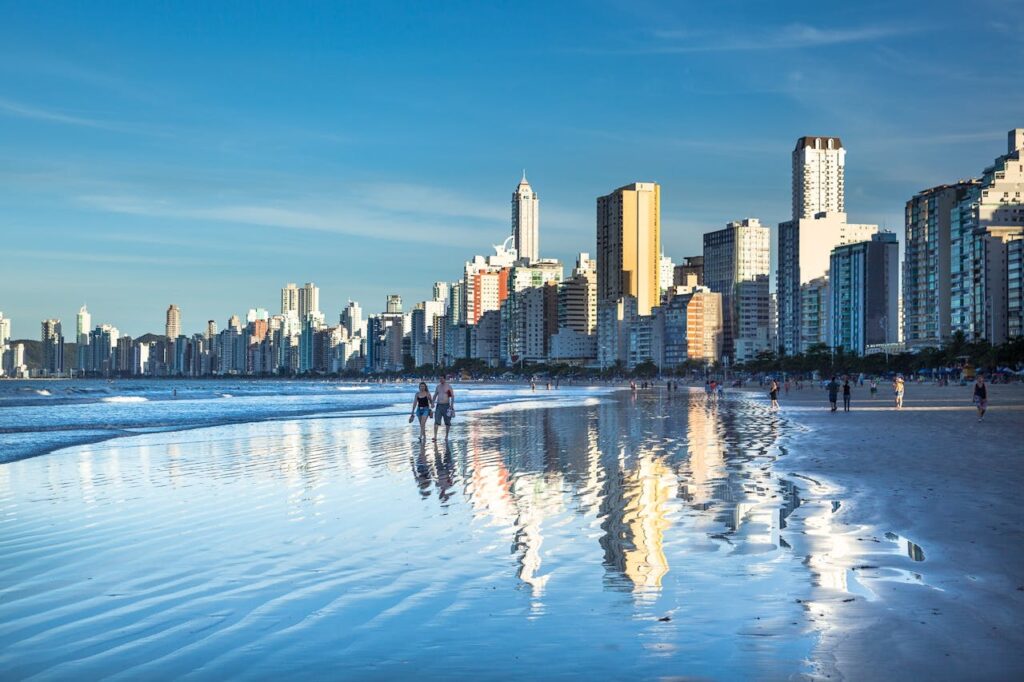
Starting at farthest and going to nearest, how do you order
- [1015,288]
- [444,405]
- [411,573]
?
[1015,288], [444,405], [411,573]

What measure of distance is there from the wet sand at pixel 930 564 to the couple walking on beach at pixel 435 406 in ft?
34.8

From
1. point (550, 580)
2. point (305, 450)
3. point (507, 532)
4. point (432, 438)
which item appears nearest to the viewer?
point (550, 580)

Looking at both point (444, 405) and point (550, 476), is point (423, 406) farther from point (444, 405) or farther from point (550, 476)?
point (550, 476)

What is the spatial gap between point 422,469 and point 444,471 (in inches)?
26.0

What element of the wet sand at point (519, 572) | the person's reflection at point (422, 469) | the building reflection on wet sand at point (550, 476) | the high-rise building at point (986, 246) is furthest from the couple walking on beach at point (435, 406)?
the high-rise building at point (986, 246)

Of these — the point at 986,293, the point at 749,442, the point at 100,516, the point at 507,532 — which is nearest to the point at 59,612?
the point at 507,532

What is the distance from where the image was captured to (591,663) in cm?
636

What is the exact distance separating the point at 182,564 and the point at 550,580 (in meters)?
3.75

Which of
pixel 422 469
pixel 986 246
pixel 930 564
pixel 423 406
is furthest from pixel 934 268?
pixel 930 564

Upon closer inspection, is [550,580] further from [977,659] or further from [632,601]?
[977,659]

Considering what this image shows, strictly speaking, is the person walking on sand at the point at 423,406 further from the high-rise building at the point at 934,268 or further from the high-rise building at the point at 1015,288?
the high-rise building at the point at 934,268

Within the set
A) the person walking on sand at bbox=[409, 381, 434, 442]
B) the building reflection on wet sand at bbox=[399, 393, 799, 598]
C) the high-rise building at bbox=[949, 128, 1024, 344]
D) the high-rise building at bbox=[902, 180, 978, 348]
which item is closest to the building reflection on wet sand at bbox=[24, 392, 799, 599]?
the building reflection on wet sand at bbox=[399, 393, 799, 598]

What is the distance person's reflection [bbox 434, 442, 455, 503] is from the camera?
52.0 ft

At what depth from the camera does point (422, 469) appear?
789 inches
